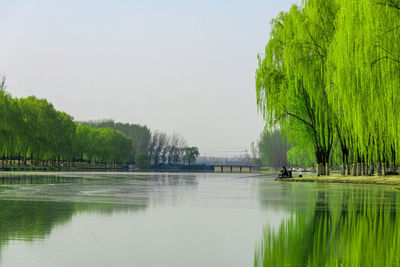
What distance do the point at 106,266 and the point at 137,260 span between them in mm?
494

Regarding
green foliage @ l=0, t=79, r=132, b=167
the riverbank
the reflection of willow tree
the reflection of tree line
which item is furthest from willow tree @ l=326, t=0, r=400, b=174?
green foliage @ l=0, t=79, r=132, b=167

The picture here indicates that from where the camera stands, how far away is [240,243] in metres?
7.66

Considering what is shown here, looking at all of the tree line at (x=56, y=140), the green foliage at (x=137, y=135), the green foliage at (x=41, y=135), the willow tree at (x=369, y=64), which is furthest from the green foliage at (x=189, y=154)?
the willow tree at (x=369, y=64)

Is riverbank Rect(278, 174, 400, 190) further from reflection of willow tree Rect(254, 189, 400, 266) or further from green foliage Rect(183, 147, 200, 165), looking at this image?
green foliage Rect(183, 147, 200, 165)

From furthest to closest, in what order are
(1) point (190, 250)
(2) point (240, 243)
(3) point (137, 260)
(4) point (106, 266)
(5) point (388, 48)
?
1. (5) point (388, 48)
2. (2) point (240, 243)
3. (1) point (190, 250)
4. (3) point (137, 260)
5. (4) point (106, 266)

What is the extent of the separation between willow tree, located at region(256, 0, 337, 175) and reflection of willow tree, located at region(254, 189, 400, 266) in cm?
2022

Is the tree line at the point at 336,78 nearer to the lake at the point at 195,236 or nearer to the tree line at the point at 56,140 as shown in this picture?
the lake at the point at 195,236

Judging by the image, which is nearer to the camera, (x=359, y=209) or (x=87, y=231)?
(x=87, y=231)

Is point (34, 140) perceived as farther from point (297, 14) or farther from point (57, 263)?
point (57, 263)

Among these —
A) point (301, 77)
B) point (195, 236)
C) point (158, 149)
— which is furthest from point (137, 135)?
point (195, 236)

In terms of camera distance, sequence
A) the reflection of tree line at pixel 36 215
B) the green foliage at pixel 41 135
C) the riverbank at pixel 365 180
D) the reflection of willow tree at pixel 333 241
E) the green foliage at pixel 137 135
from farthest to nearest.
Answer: the green foliage at pixel 137 135, the green foliage at pixel 41 135, the riverbank at pixel 365 180, the reflection of tree line at pixel 36 215, the reflection of willow tree at pixel 333 241

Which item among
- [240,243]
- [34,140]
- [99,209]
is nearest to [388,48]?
[99,209]

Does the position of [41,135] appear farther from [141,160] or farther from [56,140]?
[141,160]

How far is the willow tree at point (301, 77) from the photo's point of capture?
102ft
